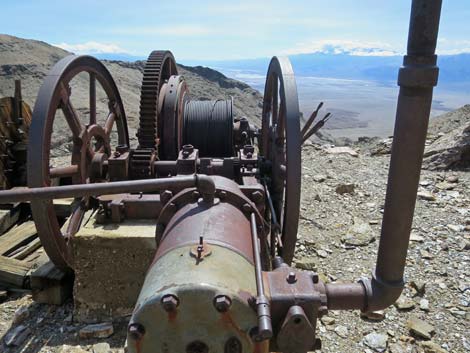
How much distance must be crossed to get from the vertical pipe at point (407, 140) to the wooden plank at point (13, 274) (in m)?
2.94

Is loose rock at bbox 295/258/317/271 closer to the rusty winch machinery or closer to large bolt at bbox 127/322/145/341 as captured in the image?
the rusty winch machinery

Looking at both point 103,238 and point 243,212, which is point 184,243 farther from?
point 103,238

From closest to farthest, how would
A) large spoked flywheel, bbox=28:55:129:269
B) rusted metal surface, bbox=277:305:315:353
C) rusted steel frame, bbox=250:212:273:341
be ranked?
1. rusted steel frame, bbox=250:212:273:341
2. rusted metal surface, bbox=277:305:315:353
3. large spoked flywheel, bbox=28:55:129:269

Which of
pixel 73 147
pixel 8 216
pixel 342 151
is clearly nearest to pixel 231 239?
pixel 73 147

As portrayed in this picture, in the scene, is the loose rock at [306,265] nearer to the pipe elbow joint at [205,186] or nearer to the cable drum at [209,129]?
the cable drum at [209,129]

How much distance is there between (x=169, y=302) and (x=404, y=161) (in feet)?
3.62

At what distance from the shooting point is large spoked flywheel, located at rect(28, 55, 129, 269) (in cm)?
302

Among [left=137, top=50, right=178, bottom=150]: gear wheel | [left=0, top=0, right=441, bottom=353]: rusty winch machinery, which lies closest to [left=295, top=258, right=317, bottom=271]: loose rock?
[left=0, top=0, right=441, bottom=353]: rusty winch machinery

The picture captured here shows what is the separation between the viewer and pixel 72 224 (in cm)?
352

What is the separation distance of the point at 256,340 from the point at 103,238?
191 cm

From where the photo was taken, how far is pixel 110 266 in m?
3.24

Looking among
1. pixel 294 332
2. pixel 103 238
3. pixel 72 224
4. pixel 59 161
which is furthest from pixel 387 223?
pixel 59 161

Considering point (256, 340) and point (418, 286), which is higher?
point (256, 340)

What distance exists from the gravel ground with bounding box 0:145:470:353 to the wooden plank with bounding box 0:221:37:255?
0.52m
